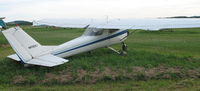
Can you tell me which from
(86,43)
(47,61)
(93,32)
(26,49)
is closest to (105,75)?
(47,61)

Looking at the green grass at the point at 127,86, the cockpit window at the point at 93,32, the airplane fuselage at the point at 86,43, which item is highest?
the cockpit window at the point at 93,32

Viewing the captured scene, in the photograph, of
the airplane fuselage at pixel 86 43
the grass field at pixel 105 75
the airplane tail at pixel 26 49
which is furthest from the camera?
the airplane fuselage at pixel 86 43

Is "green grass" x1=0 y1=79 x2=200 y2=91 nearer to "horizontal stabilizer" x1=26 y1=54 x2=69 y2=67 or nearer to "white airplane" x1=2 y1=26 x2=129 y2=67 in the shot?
"horizontal stabilizer" x1=26 y1=54 x2=69 y2=67

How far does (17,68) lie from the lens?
9375 mm

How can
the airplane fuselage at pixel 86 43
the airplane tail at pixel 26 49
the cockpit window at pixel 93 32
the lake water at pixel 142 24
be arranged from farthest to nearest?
the cockpit window at pixel 93 32 → the lake water at pixel 142 24 → the airplane fuselage at pixel 86 43 → the airplane tail at pixel 26 49

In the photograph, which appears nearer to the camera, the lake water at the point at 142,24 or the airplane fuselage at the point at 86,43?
the airplane fuselage at the point at 86,43

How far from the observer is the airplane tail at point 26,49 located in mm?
8594

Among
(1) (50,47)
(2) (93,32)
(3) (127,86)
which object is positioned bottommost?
(3) (127,86)

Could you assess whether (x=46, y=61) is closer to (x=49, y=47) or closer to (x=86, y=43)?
(x=49, y=47)

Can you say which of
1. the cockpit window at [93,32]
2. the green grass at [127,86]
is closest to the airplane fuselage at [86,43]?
the cockpit window at [93,32]

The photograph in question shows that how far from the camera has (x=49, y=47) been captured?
32.3 feet

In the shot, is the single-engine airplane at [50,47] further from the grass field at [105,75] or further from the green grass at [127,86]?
the green grass at [127,86]

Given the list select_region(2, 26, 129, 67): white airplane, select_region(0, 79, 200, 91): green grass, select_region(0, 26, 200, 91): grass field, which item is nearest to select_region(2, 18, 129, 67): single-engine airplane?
select_region(2, 26, 129, 67): white airplane

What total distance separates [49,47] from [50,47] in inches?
2.6
